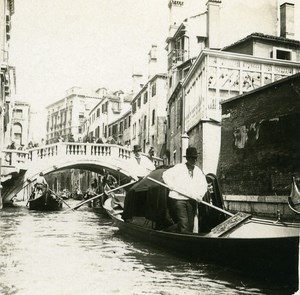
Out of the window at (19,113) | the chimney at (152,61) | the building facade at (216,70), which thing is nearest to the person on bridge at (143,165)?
the building facade at (216,70)

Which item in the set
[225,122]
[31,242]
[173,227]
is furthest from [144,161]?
[173,227]

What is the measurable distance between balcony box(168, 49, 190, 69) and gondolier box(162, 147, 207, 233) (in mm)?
11391

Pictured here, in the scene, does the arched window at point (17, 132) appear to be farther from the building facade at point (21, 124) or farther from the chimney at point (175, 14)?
the chimney at point (175, 14)

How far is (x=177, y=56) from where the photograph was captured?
51.1 feet

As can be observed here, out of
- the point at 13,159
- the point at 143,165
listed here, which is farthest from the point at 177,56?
the point at 13,159

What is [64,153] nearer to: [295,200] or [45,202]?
[45,202]

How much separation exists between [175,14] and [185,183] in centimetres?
1205

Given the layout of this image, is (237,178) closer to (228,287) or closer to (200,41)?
(228,287)

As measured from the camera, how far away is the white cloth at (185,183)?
384cm

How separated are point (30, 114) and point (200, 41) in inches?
613

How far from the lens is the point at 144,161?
1394cm

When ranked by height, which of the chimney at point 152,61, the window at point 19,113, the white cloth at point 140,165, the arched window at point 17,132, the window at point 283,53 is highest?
the chimney at point 152,61

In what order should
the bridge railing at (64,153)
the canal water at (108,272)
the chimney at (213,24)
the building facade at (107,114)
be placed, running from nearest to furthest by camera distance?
the canal water at (108,272) → the bridge railing at (64,153) → the chimney at (213,24) → the building facade at (107,114)

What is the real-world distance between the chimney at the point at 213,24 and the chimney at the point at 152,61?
207 inches
